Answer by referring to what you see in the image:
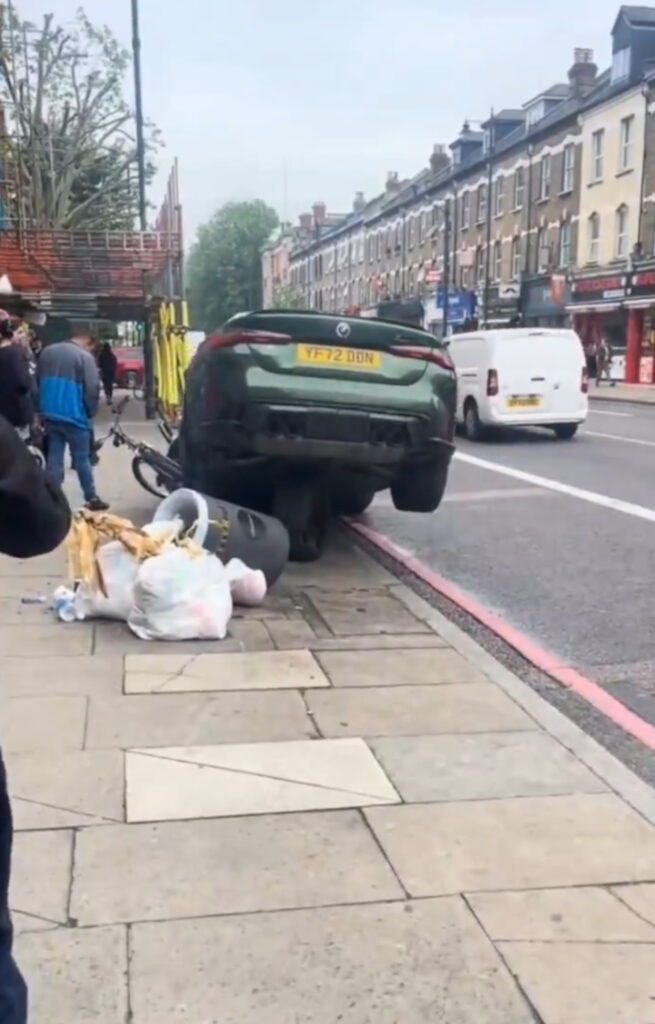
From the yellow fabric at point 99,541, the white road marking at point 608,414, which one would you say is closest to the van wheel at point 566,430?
the white road marking at point 608,414

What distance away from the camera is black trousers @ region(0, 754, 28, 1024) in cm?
196

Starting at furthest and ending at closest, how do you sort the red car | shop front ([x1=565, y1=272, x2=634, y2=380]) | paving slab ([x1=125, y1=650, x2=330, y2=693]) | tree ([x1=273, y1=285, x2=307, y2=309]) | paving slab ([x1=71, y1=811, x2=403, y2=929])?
tree ([x1=273, y1=285, x2=307, y2=309]) → shop front ([x1=565, y1=272, x2=634, y2=380]) → the red car → paving slab ([x1=125, y1=650, x2=330, y2=693]) → paving slab ([x1=71, y1=811, x2=403, y2=929])

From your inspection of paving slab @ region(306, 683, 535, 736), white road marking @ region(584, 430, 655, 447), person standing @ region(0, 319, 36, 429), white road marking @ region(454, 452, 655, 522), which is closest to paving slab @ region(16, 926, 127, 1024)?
paving slab @ region(306, 683, 535, 736)

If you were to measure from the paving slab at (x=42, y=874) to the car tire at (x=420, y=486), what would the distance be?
175 inches

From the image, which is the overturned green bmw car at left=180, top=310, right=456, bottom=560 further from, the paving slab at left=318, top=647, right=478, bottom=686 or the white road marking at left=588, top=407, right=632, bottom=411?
the white road marking at left=588, top=407, right=632, bottom=411

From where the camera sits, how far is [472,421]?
17.6 meters

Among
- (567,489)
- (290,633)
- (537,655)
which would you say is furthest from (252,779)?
(567,489)

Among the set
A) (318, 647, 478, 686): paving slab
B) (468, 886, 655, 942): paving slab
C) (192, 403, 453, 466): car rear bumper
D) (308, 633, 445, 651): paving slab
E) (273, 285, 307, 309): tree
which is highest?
(273, 285, 307, 309): tree

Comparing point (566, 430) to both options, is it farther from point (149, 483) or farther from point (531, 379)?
point (149, 483)

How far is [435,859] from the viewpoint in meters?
3.18

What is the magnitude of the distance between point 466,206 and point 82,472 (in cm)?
4548

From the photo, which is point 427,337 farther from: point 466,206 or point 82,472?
point 466,206

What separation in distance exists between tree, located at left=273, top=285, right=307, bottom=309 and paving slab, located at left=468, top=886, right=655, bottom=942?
253 feet

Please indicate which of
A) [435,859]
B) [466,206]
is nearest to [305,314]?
[435,859]
